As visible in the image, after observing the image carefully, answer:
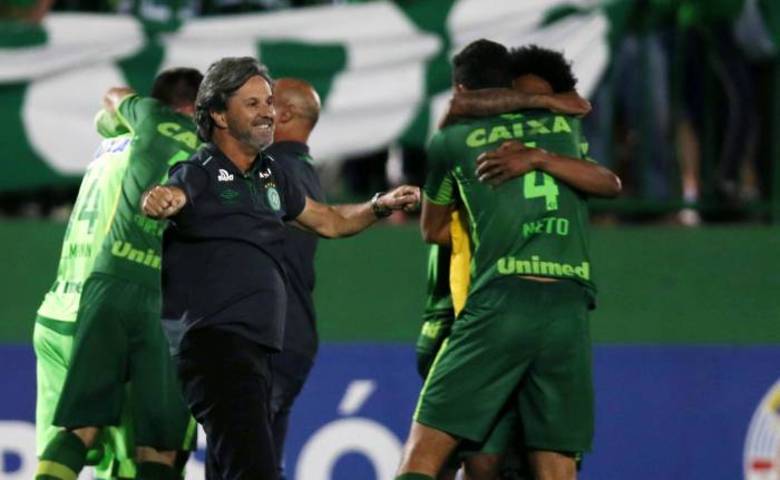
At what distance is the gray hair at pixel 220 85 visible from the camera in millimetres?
6293

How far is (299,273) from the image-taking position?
7.74 m

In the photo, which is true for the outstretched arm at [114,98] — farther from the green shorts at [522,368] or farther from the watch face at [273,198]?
the green shorts at [522,368]

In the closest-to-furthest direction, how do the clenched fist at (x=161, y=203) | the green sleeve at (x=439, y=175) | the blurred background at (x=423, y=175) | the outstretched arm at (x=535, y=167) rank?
the clenched fist at (x=161, y=203)
the outstretched arm at (x=535, y=167)
the green sleeve at (x=439, y=175)
the blurred background at (x=423, y=175)

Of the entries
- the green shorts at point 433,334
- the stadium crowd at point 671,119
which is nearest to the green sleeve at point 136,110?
the green shorts at point 433,334

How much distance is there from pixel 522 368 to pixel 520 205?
59 centimetres

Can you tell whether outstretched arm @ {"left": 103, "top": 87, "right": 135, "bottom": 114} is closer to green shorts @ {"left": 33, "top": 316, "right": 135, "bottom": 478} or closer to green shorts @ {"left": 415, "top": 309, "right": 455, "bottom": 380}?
green shorts @ {"left": 33, "top": 316, "right": 135, "bottom": 478}

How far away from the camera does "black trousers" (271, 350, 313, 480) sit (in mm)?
7711

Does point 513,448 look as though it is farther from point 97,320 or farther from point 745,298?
point 745,298

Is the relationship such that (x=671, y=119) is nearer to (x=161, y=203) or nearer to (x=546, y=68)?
(x=546, y=68)

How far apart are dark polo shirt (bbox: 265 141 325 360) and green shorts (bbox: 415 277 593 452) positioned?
3.60ft

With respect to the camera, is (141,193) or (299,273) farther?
(299,273)

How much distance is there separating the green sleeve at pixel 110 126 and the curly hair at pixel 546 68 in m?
1.72

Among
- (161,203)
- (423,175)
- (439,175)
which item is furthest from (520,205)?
(423,175)

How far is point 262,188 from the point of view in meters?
6.38
